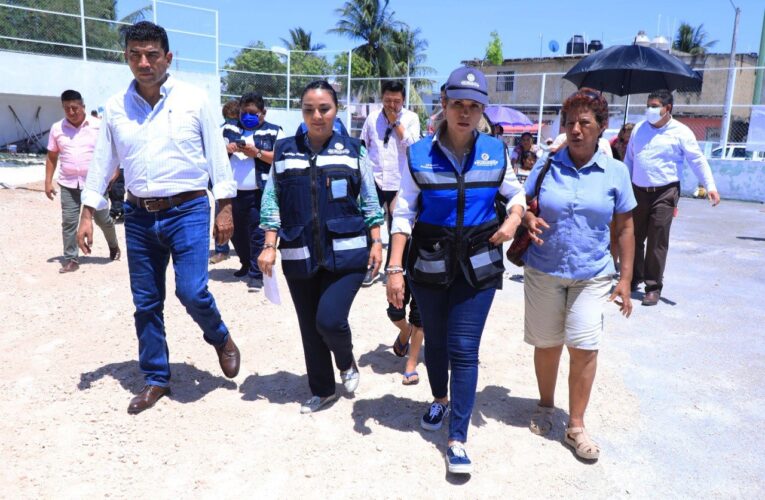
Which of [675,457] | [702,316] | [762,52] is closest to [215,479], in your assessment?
[675,457]

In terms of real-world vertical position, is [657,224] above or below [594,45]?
below

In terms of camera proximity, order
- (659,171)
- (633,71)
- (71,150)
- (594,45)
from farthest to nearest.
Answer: (594,45) < (633,71) < (71,150) < (659,171)

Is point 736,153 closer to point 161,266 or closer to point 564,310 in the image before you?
point 564,310

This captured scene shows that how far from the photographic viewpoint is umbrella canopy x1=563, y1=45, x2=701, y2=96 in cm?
730

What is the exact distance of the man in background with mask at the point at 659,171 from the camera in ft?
20.1

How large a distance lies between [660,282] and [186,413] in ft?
16.0

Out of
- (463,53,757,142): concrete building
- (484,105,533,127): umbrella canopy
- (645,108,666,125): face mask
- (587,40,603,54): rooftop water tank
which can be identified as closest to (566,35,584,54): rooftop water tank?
(587,40,603,54): rooftop water tank

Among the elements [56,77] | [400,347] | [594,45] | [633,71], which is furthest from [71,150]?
[594,45]

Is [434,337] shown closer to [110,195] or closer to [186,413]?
[186,413]

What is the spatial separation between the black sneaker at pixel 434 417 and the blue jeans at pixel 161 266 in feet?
4.74

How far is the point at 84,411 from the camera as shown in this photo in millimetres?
3672

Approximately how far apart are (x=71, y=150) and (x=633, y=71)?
6964 mm

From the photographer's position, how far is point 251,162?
21.7 ft

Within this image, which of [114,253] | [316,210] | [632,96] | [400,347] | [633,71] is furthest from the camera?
[632,96]
